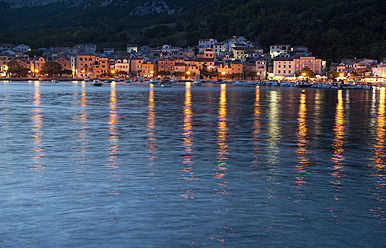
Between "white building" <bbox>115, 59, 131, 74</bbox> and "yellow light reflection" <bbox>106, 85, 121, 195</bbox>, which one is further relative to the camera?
"white building" <bbox>115, 59, 131, 74</bbox>

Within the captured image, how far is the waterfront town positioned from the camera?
418 ft

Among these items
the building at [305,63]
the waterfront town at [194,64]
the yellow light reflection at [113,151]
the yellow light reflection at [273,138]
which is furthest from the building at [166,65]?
the yellow light reflection at [113,151]

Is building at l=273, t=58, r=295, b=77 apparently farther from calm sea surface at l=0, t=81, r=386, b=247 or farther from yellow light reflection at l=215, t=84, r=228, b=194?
calm sea surface at l=0, t=81, r=386, b=247

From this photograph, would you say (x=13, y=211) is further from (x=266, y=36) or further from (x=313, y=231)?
(x=266, y=36)

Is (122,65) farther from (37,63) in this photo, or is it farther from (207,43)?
(207,43)

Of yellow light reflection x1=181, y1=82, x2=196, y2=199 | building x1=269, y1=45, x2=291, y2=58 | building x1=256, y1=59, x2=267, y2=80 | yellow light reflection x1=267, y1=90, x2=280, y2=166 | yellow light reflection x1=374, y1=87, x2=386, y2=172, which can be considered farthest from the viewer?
building x1=269, y1=45, x2=291, y2=58

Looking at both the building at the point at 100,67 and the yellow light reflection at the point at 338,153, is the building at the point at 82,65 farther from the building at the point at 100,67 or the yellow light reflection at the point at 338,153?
the yellow light reflection at the point at 338,153

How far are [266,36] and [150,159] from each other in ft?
505

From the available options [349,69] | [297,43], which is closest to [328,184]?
[349,69]

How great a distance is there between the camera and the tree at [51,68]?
140 meters

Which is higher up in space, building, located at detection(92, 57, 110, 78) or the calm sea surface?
building, located at detection(92, 57, 110, 78)

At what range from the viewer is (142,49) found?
Answer: 6860 inches

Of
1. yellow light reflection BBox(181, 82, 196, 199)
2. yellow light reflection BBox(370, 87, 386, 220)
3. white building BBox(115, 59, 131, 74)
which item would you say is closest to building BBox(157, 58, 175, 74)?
white building BBox(115, 59, 131, 74)

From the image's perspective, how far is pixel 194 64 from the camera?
464 ft
